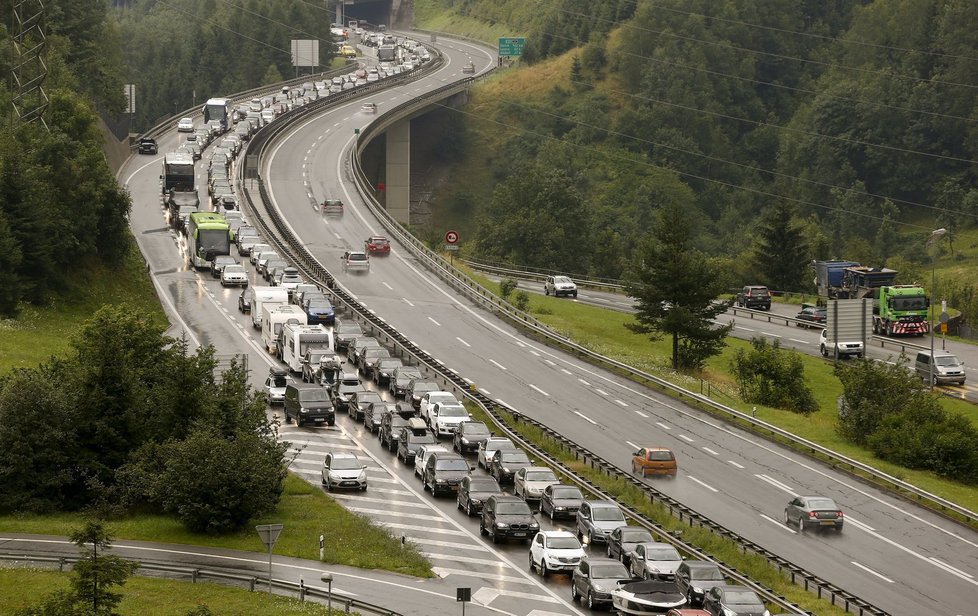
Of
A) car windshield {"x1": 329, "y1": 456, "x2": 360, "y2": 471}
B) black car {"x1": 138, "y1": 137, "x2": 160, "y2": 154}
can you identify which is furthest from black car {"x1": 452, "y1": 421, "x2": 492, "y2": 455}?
black car {"x1": 138, "y1": 137, "x2": 160, "y2": 154}

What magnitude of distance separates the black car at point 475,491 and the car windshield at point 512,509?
2.16 m

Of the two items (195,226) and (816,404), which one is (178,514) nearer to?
(816,404)

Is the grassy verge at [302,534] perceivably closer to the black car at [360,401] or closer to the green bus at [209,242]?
the black car at [360,401]

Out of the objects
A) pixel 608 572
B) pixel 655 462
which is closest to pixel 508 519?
A: pixel 608 572

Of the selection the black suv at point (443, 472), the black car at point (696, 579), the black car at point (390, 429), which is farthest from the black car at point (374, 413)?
the black car at point (696, 579)

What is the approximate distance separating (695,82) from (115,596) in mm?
157080

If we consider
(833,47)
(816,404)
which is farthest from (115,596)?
(833,47)

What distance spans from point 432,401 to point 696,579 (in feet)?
79.7

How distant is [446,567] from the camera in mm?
44375

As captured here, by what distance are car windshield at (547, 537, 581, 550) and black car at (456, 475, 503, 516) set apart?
6108 mm

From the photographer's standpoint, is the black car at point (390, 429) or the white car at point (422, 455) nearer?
the white car at point (422, 455)

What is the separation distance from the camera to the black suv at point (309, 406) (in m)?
62.3

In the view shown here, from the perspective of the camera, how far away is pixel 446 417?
6097 centimetres

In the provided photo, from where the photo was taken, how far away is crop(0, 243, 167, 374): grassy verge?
69.6m
